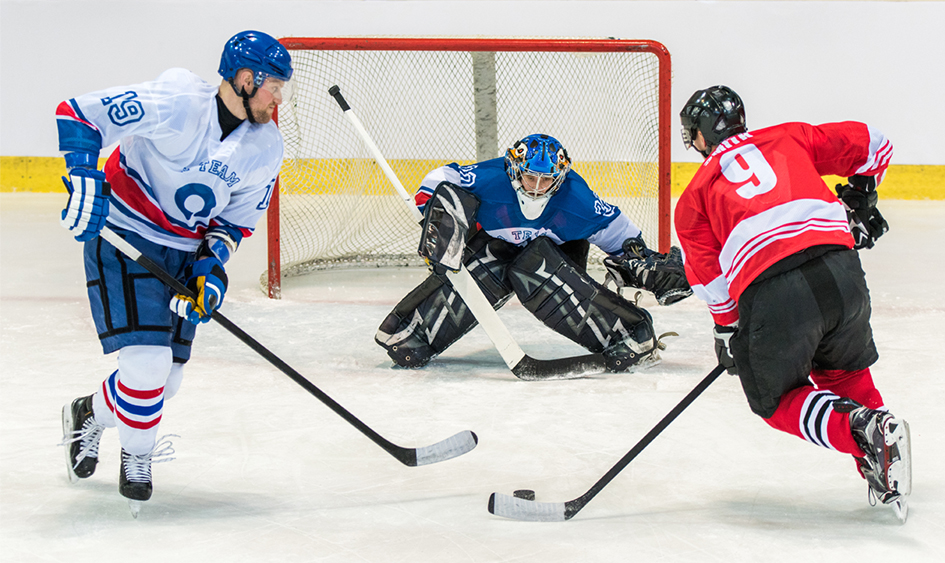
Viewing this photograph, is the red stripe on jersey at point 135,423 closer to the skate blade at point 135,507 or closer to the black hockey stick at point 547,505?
the skate blade at point 135,507

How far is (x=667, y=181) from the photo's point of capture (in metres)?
4.24

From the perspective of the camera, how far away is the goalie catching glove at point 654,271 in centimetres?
320

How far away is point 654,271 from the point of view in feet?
10.5

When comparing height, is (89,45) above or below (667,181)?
above

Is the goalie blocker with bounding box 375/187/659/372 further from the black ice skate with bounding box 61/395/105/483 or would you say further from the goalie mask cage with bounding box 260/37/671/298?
the goalie mask cage with bounding box 260/37/671/298

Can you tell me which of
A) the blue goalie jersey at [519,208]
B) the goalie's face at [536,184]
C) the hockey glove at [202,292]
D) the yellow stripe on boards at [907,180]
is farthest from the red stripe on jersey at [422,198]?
the yellow stripe on boards at [907,180]

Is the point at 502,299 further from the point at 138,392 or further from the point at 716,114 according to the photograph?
the point at 138,392

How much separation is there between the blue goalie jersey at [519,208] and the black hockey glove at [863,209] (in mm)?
1116

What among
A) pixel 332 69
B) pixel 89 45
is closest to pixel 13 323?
pixel 332 69

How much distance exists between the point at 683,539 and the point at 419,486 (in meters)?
0.64

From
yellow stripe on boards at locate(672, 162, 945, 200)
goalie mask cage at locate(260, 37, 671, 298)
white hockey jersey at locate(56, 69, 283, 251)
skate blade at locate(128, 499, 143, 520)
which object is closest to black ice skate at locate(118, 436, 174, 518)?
skate blade at locate(128, 499, 143, 520)

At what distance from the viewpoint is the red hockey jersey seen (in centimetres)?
187

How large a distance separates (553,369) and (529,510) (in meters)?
1.18

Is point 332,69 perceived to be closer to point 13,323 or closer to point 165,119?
point 13,323
